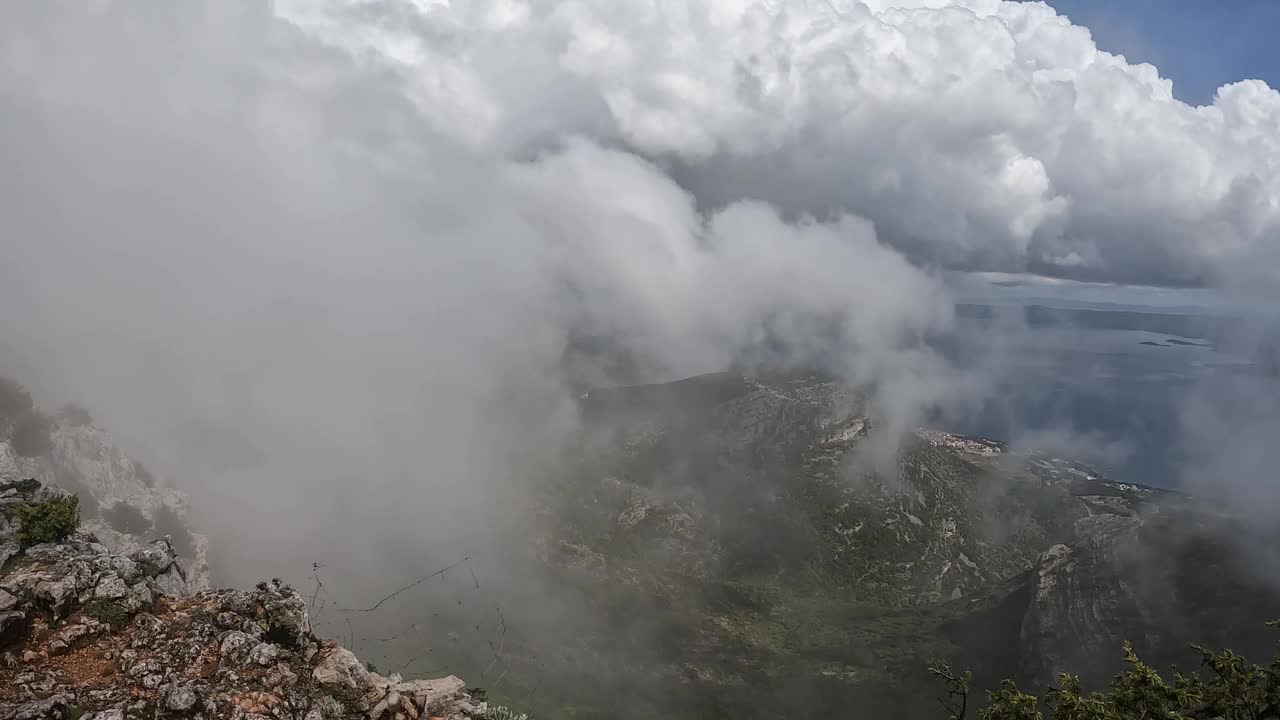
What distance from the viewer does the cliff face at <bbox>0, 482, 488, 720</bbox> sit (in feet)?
115

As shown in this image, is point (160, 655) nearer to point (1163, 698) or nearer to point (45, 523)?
point (45, 523)

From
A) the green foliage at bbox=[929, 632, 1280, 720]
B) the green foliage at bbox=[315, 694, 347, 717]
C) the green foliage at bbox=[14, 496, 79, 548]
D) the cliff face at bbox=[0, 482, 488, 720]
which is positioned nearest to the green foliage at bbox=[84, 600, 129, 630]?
the cliff face at bbox=[0, 482, 488, 720]

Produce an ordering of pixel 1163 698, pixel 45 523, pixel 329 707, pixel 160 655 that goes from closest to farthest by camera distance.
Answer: pixel 160 655, pixel 329 707, pixel 1163 698, pixel 45 523

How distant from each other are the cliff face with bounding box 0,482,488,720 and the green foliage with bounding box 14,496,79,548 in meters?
2.43

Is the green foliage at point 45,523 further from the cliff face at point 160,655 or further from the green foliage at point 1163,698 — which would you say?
the green foliage at point 1163,698

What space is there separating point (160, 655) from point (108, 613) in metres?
5.48

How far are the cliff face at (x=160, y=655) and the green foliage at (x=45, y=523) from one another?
243cm

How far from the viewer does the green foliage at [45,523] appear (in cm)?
5134

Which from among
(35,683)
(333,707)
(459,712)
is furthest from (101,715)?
(459,712)

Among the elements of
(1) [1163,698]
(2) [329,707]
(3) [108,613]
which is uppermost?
(1) [1163,698]

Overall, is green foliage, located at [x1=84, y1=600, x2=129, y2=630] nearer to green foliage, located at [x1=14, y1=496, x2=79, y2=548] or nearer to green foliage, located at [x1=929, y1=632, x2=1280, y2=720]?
green foliage, located at [x1=14, y1=496, x2=79, y2=548]

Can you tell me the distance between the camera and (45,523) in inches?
2047

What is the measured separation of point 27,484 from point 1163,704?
110822 mm

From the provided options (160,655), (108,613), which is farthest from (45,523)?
(160,655)
